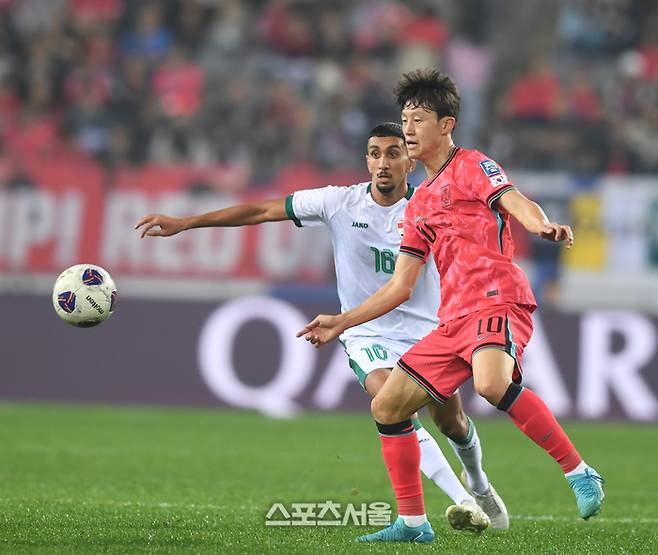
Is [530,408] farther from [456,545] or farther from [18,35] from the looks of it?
[18,35]

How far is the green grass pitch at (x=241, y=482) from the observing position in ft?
19.6

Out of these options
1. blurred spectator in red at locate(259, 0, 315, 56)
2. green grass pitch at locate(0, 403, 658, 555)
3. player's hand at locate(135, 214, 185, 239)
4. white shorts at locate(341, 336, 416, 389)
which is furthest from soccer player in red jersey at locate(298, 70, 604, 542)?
blurred spectator in red at locate(259, 0, 315, 56)

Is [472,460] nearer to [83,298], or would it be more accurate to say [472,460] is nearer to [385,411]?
[385,411]

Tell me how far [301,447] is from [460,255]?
5739 millimetres

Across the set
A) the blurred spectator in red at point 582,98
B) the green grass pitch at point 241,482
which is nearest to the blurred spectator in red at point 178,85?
the green grass pitch at point 241,482

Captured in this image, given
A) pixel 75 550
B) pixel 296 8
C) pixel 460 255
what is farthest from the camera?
pixel 296 8

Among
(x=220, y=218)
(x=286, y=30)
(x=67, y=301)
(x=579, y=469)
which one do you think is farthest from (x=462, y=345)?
(x=286, y=30)

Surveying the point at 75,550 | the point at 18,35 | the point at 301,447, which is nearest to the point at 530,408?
the point at 75,550

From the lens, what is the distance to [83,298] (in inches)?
262

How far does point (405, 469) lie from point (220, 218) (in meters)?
1.70

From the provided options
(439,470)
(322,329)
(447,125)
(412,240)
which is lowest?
(439,470)

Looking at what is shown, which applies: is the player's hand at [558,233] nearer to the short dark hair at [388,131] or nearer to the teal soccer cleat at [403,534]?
the teal soccer cleat at [403,534]

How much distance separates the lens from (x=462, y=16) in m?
19.5

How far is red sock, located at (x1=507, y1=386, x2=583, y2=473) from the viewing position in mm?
5754
